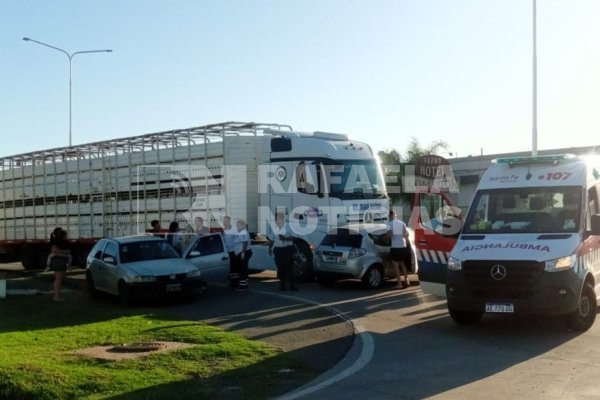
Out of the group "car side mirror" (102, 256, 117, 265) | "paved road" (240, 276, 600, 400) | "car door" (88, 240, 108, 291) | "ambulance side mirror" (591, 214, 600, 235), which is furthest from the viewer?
"car door" (88, 240, 108, 291)

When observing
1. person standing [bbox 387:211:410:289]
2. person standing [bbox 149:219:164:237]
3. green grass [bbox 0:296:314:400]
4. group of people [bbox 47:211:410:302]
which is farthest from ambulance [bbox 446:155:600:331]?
person standing [bbox 149:219:164:237]

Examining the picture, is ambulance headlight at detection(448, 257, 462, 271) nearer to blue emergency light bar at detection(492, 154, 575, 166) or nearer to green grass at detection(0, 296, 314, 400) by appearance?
blue emergency light bar at detection(492, 154, 575, 166)

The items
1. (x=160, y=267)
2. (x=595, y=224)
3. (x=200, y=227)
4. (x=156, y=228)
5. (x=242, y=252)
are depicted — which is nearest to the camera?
(x=595, y=224)

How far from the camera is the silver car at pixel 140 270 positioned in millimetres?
15000

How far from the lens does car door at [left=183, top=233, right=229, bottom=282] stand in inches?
691

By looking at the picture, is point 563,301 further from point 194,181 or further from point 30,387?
point 194,181

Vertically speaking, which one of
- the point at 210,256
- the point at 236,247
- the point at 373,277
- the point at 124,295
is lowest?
the point at 124,295

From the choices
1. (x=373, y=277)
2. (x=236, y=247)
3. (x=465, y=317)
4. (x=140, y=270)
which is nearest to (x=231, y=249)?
(x=236, y=247)

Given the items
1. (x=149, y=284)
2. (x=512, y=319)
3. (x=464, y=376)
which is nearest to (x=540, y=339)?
(x=512, y=319)

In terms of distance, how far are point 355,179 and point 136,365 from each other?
10.9 m

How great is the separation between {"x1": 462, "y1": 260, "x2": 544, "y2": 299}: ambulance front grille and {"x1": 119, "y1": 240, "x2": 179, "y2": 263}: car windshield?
8027 mm

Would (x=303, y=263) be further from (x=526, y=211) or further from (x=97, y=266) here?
(x=526, y=211)

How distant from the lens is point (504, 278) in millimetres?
10281

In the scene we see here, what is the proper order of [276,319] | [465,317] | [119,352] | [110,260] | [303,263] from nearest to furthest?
[119,352] < [465,317] < [276,319] < [110,260] < [303,263]
